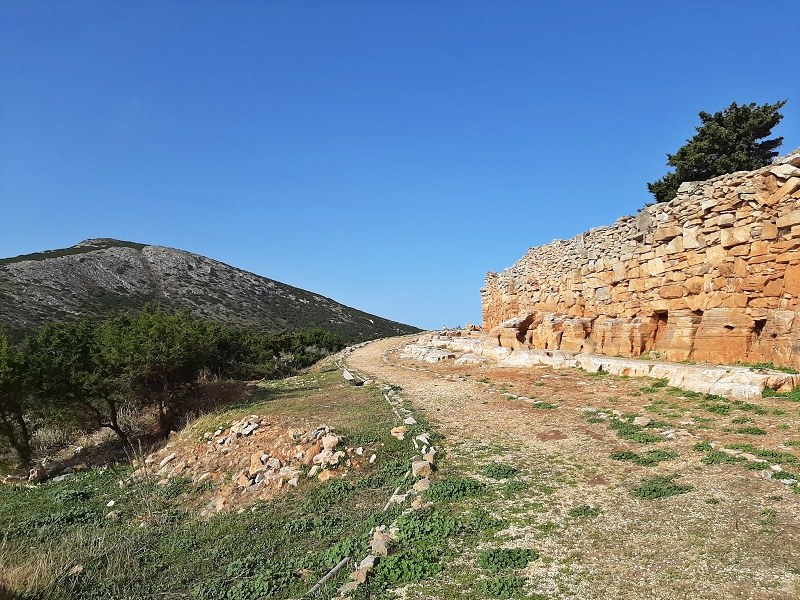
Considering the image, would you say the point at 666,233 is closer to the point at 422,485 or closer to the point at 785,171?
the point at 785,171

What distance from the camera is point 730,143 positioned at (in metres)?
23.7

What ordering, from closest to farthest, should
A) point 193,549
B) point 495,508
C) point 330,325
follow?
point 495,508, point 193,549, point 330,325

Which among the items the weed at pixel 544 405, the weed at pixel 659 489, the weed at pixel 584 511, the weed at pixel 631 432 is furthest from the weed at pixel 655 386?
the weed at pixel 584 511

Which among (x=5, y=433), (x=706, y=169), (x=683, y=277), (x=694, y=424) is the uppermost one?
(x=706, y=169)

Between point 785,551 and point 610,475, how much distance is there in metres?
2.55

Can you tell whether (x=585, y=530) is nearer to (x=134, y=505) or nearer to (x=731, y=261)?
(x=134, y=505)

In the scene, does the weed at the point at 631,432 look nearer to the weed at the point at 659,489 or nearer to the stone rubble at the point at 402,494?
the weed at the point at 659,489

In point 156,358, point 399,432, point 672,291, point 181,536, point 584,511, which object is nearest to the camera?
point 584,511

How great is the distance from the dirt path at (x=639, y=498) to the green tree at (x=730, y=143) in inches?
636

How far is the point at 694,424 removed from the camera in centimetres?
901

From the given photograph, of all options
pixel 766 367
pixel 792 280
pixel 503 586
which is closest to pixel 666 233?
pixel 792 280

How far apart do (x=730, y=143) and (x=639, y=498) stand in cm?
2398

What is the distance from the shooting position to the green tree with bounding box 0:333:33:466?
1316 cm

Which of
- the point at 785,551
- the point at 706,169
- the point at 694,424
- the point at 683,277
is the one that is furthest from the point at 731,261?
the point at 706,169
